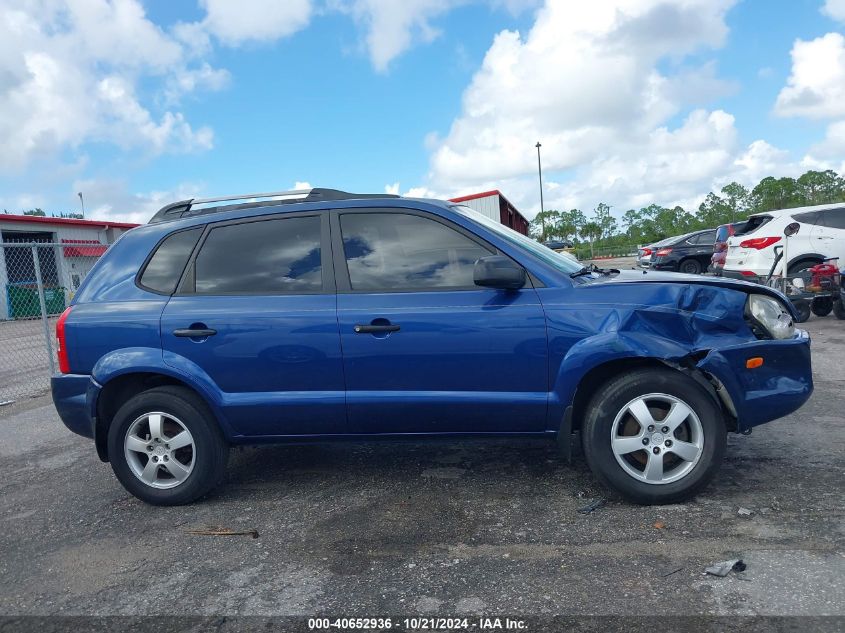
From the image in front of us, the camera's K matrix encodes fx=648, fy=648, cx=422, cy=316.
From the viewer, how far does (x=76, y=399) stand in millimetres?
3873

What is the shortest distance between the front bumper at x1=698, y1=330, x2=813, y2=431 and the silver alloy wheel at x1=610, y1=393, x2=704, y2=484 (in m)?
0.26

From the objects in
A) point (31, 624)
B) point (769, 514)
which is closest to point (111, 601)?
point (31, 624)

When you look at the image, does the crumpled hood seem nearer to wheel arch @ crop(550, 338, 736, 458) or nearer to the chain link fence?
wheel arch @ crop(550, 338, 736, 458)

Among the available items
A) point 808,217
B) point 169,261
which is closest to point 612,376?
point 169,261

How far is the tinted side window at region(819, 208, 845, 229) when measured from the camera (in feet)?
37.3

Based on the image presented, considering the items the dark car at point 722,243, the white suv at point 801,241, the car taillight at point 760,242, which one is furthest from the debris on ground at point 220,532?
the dark car at point 722,243

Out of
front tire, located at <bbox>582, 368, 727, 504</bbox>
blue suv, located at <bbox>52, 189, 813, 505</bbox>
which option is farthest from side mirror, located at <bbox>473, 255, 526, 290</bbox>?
front tire, located at <bbox>582, 368, 727, 504</bbox>

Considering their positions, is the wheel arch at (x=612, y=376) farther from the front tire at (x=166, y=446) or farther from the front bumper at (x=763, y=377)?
the front tire at (x=166, y=446)

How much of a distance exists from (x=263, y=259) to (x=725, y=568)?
289cm

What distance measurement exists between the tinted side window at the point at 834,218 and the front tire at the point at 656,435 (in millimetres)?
9968

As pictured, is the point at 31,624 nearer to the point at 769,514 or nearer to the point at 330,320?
the point at 330,320

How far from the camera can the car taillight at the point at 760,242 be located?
11500mm

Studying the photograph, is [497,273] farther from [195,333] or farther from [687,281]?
[195,333]

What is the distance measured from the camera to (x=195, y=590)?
2.92 metres
